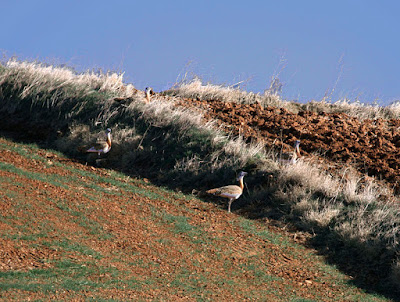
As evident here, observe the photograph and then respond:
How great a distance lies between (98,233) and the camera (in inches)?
454

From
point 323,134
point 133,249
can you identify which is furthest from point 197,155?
point 133,249

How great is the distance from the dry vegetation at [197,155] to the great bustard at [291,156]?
33 cm

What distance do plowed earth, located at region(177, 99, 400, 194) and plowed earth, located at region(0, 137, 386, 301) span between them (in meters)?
4.67

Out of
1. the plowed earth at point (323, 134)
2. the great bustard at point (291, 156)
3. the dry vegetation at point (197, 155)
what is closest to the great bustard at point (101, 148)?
the dry vegetation at point (197, 155)

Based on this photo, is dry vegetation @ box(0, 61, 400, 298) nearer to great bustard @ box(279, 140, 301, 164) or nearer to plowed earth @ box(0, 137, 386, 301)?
great bustard @ box(279, 140, 301, 164)

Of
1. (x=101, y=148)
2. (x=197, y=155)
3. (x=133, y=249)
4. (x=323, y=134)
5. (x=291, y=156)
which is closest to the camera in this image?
(x=133, y=249)

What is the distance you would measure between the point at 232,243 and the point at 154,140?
287 inches

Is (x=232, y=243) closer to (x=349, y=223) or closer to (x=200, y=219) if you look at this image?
(x=200, y=219)

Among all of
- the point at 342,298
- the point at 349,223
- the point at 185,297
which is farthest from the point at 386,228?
the point at 185,297

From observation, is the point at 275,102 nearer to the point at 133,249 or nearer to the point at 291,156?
the point at 291,156

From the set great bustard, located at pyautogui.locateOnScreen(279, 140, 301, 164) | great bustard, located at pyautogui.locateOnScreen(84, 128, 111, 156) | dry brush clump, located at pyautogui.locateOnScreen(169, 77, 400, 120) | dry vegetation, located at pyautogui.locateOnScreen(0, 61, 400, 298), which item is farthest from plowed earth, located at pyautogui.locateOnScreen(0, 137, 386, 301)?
dry brush clump, located at pyautogui.locateOnScreen(169, 77, 400, 120)

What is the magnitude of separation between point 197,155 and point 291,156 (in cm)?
283

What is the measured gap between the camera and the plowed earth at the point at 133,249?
9258 mm

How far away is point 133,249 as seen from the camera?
11148 millimetres
